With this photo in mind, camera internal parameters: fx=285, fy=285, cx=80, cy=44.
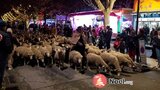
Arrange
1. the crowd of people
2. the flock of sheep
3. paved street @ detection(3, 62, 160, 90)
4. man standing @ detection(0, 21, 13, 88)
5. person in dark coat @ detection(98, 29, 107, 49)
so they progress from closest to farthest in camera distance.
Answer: man standing @ detection(0, 21, 13, 88), the crowd of people, paved street @ detection(3, 62, 160, 90), the flock of sheep, person in dark coat @ detection(98, 29, 107, 49)

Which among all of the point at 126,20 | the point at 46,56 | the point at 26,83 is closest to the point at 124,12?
the point at 126,20

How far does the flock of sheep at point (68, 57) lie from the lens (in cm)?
1144

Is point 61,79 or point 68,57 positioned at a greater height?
point 68,57

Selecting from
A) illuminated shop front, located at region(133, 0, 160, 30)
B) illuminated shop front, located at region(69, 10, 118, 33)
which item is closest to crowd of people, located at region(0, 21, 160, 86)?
A: illuminated shop front, located at region(133, 0, 160, 30)

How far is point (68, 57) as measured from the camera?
13109 mm

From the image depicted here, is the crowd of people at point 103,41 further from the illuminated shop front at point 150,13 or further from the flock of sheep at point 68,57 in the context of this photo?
the illuminated shop front at point 150,13

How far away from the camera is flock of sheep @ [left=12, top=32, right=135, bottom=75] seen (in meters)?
11.4

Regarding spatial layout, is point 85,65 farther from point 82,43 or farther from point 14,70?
point 14,70

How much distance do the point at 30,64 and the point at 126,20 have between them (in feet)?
59.1

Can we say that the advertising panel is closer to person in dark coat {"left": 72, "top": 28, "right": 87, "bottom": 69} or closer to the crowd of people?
the crowd of people

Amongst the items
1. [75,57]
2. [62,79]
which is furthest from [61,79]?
[75,57]

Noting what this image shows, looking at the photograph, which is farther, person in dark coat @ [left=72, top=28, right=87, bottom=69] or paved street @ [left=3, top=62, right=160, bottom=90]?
person in dark coat @ [left=72, top=28, right=87, bottom=69]

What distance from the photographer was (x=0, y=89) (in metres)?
8.66

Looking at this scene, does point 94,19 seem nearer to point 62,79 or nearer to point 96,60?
point 96,60
